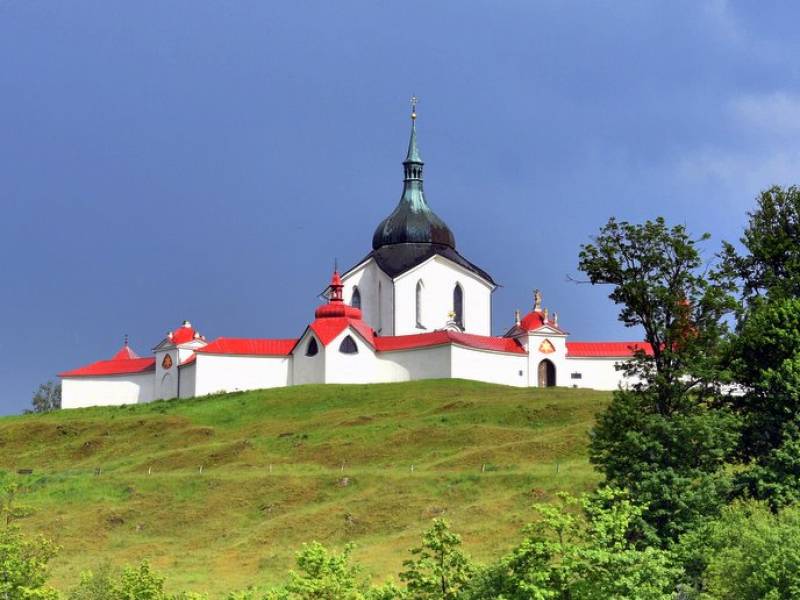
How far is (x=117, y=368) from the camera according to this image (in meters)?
101

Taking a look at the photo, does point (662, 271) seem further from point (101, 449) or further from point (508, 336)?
point (508, 336)

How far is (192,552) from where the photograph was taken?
55281 millimetres

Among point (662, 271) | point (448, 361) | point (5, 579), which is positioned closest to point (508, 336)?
point (448, 361)

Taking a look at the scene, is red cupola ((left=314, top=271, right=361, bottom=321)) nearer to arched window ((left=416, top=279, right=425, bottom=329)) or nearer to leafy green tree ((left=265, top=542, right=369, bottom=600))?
arched window ((left=416, top=279, right=425, bottom=329))

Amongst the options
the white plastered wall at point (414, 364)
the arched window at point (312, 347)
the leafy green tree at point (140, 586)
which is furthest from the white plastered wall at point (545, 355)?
the leafy green tree at point (140, 586)

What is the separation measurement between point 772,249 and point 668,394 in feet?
30.7

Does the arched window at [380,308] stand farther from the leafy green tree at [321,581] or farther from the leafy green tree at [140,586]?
the leafy green tree at [321,581]

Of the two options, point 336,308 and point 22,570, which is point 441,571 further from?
point 336,308

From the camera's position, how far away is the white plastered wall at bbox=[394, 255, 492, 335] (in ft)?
334

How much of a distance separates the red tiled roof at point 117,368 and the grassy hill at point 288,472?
6938 millimetres

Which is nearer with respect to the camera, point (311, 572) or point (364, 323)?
point (311, 572)

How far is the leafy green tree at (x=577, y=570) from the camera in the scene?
90.6 ft

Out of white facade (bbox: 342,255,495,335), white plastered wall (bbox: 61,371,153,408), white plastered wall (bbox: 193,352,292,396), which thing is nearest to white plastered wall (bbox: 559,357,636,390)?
white facade (bbox: 342,255,495,335)

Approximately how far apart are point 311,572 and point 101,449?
52281 millimetres
